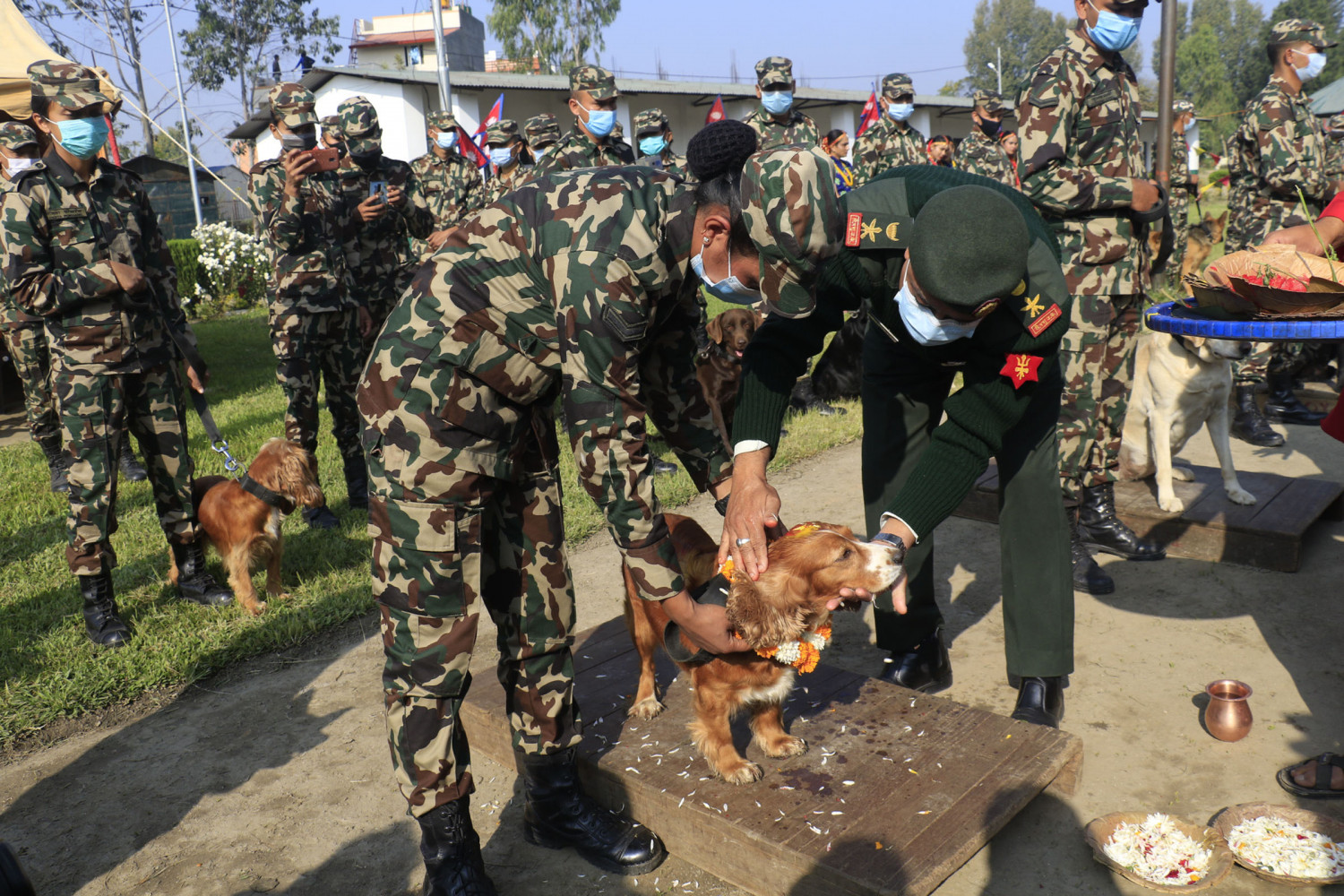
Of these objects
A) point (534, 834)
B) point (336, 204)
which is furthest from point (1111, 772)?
point (336, 204)

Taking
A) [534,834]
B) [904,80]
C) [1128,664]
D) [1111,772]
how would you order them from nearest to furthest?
[534,834], [1111,772], [1128,664], [904,80]

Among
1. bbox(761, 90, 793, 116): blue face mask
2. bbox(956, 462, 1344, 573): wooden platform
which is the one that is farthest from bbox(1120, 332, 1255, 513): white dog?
bbox(761, 90, 793, 116): blue face mask

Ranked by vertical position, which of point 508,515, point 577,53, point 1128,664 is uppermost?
point 577,53

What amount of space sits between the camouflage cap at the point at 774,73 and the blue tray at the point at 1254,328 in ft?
27.0

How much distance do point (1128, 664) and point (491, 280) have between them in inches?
135

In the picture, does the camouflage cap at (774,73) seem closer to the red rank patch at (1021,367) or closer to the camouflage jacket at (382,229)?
the camouflage jacket at (382,229)

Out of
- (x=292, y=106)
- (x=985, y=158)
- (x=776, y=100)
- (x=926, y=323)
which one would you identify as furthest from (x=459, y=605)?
(x=985, y=158)

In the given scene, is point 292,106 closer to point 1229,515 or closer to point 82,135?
point 82,135

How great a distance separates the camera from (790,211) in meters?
2.18

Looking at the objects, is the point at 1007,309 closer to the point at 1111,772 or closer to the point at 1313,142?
the point at 1111,772

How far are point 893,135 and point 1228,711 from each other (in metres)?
9.26

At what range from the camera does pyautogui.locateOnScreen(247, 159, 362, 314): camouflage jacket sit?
21.5 ft

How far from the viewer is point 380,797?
12.0ft

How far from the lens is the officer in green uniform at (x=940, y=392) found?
2.64 metres
